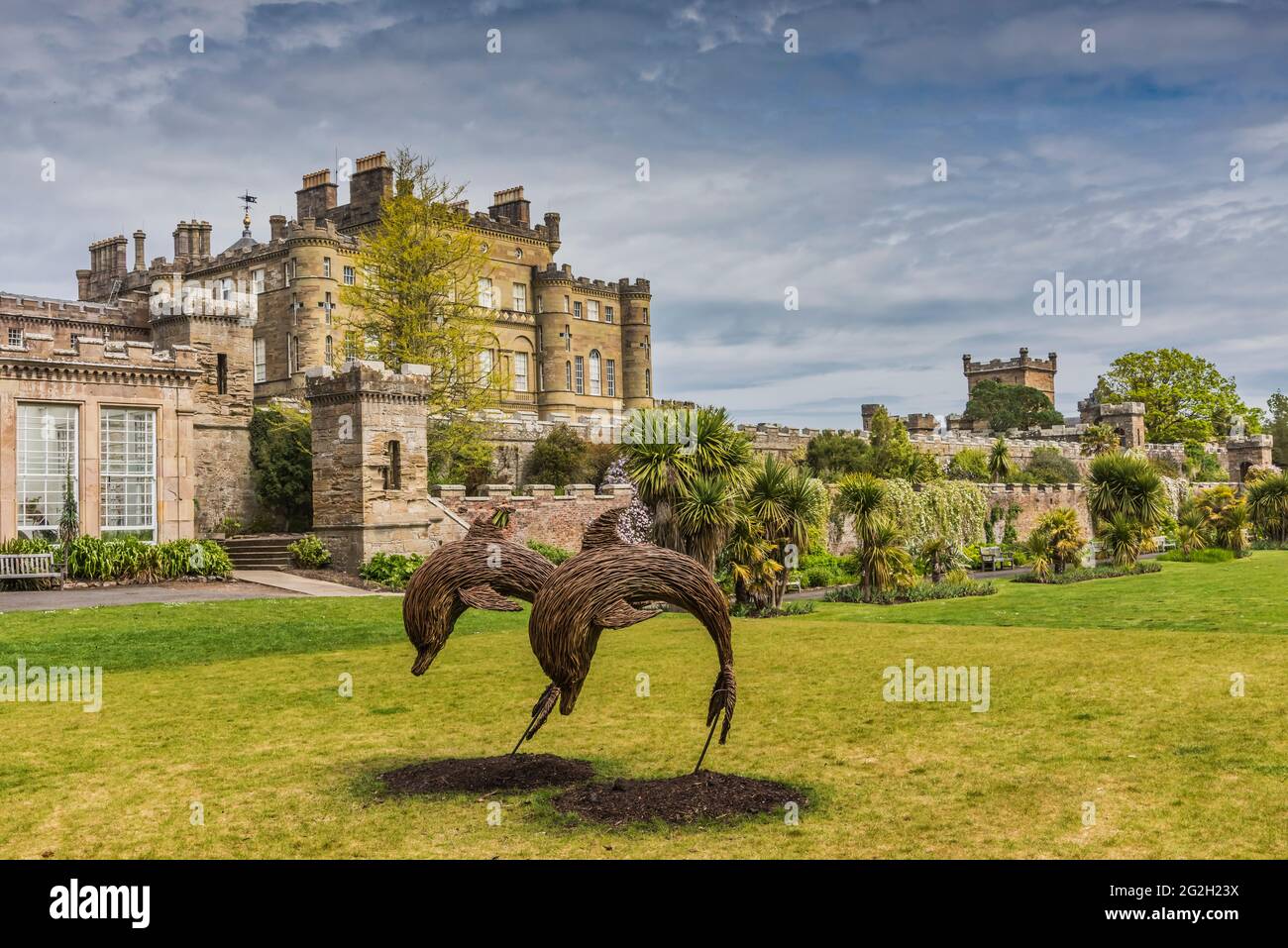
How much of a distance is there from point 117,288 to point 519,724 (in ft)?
156

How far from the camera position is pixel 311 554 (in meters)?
26.5

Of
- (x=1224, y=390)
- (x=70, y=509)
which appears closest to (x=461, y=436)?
(x=70, y=509)

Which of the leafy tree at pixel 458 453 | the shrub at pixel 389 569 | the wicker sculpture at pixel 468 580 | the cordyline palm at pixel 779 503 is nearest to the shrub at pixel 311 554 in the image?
the shrub at pixel 389 569

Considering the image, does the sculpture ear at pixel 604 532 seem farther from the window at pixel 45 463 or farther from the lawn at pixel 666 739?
the window at pixel 45 463

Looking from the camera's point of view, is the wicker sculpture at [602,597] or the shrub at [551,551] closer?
the wicker sculpture at [602,597]

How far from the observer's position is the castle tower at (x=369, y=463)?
1022 inches

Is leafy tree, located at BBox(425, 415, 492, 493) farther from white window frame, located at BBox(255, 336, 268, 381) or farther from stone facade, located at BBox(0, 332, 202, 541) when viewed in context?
white window frame, located at BBox(255, 336, 268, 381)

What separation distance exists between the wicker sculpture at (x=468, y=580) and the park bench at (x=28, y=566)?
55.4 feet

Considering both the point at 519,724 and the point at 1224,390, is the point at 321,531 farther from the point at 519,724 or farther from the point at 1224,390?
the point at 1224,390

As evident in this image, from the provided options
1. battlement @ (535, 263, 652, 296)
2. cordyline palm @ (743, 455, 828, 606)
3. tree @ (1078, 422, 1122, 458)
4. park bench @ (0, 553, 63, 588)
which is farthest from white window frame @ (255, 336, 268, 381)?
tree @ (1078, 422, 1122, 458)

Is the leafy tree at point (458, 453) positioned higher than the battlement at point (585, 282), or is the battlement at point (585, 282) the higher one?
the battlement at point (585, 282)

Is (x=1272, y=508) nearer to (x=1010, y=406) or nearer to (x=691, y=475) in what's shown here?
(x=691, y=475)

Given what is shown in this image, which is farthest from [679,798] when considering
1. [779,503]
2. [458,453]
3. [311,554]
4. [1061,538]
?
[458,453]
